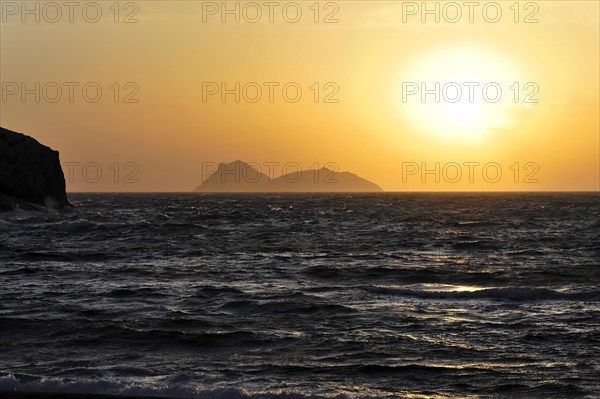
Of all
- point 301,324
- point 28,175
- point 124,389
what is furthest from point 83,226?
point 124,389

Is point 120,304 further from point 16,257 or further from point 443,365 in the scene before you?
point 16,257

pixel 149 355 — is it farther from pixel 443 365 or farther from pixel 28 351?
pixel 443 365

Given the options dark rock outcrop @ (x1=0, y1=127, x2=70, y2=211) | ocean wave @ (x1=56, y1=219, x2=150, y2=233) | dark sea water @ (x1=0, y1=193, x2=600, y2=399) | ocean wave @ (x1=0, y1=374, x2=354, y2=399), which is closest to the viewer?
ocean wave @ (x1=0, y1=374, x2=354, y2=399)

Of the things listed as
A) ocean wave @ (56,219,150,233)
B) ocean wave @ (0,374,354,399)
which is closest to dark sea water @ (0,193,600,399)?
ocean wave @ (0,374,354,399)

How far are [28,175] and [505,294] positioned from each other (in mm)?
91008

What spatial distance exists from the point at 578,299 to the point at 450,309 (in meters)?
5.48

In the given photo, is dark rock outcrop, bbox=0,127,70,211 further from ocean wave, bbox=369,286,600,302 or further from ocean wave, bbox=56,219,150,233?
ocean wave, bbox=369,286,600,302

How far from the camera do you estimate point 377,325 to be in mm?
22734

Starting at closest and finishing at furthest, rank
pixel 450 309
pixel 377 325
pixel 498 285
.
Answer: pixel 377 325, pixel 450 309, pixel 498 285

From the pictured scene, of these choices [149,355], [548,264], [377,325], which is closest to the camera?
[149,355]

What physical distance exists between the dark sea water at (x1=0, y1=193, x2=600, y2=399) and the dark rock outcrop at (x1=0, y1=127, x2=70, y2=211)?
198 feet

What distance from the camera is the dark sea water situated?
54.0 feet

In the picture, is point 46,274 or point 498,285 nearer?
point 498,285

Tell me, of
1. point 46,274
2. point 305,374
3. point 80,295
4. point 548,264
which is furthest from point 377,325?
point 548,264
